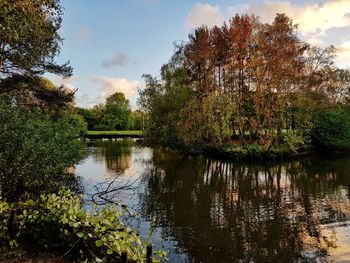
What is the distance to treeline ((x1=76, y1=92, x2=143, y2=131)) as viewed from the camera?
3814 inches

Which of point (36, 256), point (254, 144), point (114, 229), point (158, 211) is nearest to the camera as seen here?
point (114, 229)

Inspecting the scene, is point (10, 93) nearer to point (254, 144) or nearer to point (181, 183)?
point (181, 183)

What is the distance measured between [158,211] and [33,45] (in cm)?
1085

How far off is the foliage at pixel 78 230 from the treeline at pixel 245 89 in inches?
1109

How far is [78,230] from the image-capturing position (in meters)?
6.86

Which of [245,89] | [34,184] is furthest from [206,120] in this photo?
[34,184]

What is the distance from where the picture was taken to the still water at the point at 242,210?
10602mm

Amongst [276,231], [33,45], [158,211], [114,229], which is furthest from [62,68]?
[114,229]

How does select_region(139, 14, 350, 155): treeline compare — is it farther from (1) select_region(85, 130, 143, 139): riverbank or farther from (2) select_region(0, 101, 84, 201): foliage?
(1) select_region(85, 130, 143, 139): riverbank

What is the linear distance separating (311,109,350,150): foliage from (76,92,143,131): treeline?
201ft

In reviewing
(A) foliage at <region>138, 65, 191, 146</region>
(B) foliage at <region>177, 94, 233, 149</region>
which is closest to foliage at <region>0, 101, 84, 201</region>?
(B) foliage at <region>177, 94, 233, 149</region>

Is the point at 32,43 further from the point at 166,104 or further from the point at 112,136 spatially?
the point at 112,136

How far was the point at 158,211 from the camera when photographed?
50.4 ft

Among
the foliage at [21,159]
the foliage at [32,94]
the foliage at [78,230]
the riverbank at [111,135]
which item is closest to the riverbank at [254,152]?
the foliage at [32,94]
